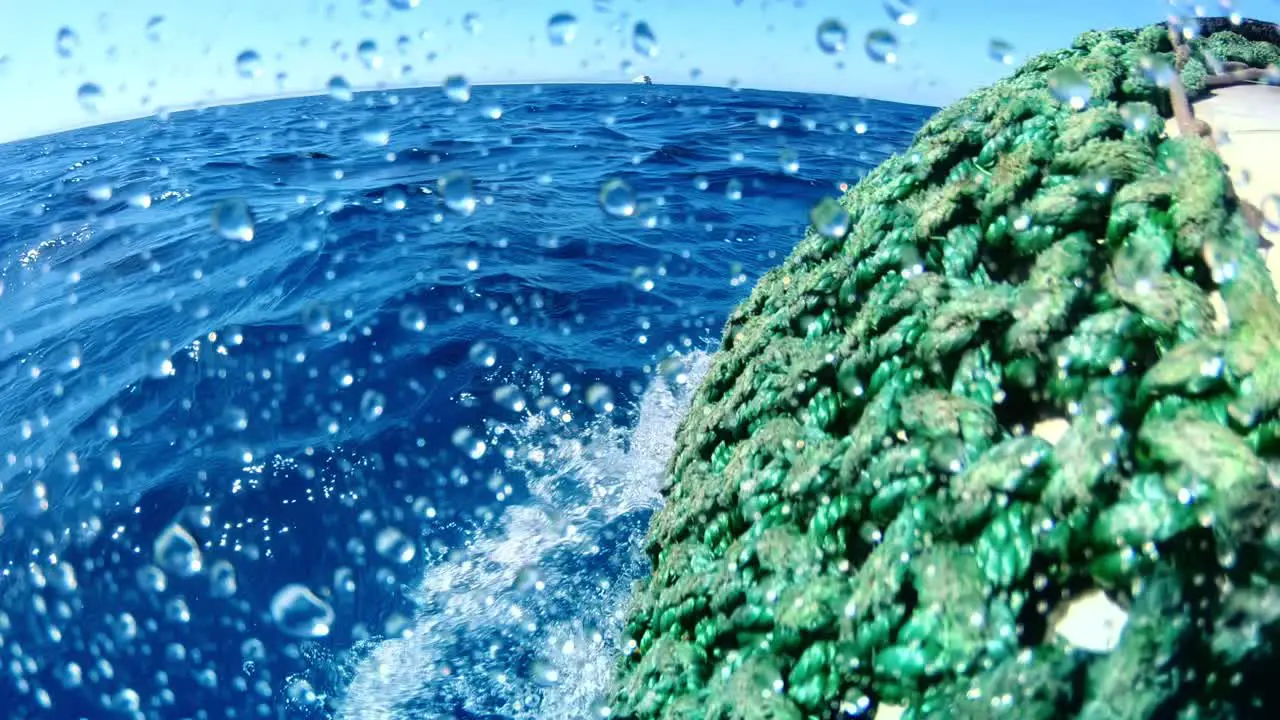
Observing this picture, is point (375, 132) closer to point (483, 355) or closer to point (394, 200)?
point (394, 200)

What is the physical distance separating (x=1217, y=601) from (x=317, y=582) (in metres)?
2.90

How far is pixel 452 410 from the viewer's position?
394cm

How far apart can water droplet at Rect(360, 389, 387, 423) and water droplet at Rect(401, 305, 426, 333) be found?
67cm

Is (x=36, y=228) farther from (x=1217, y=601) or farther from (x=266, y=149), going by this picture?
(x=1217, y=601)

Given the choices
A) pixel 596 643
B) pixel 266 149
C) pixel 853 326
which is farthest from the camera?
pixel 266 149

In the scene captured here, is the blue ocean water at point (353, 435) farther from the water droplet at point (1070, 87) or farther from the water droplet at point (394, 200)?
the water droplet at point (1070, 87)

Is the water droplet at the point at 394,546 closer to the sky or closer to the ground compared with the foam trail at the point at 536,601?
closer to the ground

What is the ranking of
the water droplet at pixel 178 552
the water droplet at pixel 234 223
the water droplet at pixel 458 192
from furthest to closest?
the water droplet at pixel 458 192, the water droplet at pixel 234 223, the water droplet at pixel 178 552

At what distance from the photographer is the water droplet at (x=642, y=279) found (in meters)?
5.52

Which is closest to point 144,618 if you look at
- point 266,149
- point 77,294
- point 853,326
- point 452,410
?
point 452,410

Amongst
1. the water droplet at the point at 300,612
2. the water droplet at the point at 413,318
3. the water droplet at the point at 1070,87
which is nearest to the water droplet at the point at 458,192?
the water droplet at the point at 413,318

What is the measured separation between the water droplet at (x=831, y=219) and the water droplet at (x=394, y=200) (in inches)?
226

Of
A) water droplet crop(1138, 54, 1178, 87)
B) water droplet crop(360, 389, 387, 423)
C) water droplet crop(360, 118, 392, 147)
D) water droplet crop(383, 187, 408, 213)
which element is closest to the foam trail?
water droplet crop(360, 389, 387, 423)

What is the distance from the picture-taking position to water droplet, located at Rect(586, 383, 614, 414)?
3955mm
